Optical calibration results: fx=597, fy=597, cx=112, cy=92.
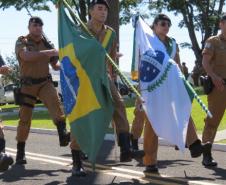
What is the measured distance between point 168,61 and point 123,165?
5.50ft

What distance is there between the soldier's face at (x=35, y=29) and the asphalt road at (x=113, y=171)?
1824 millimetres

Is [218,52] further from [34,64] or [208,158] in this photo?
[34,64]

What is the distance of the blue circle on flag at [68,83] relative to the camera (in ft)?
21.8

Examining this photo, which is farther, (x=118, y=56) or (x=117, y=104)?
(x=118, y=56)

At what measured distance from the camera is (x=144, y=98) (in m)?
6.99

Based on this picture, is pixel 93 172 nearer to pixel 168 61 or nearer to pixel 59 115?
pixel 59 115

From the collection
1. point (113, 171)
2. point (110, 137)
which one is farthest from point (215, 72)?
point (110, 137)

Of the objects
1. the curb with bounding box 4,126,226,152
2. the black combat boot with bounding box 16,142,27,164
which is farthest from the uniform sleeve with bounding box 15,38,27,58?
the curb with bounding box 4,126,226,152

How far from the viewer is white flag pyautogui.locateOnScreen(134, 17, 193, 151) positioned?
6.87 metres

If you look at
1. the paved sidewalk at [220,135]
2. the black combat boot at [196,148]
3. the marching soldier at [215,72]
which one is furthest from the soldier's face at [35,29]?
the paved sidewalk at [220,135]

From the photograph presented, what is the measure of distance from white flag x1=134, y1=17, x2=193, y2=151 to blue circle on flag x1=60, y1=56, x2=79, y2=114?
86cm

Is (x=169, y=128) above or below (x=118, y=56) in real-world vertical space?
below

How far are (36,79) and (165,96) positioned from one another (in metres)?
2.13

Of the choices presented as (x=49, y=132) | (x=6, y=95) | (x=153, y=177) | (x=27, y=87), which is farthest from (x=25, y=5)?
(x=153, y=177)
